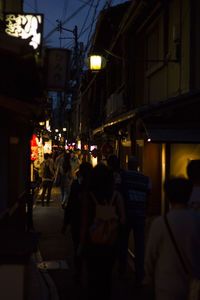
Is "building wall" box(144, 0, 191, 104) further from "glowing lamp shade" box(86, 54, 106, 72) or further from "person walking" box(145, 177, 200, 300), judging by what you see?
"person walking" box(145, 177, 200, 300)

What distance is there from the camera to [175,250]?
3.53 meters

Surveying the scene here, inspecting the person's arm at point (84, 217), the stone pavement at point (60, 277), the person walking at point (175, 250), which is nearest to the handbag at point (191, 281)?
the person walking at point (175, 250)

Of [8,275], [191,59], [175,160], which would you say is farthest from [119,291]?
[191,59]

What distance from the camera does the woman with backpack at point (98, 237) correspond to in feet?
17.2

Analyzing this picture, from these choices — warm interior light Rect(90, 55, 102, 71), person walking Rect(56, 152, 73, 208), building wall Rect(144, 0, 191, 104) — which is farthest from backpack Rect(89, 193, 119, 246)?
warm interior light Rect(90, 55, 102, 71)

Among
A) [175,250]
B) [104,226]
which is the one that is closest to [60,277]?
[104,226]

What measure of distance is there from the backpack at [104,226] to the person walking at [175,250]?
5.17 ft

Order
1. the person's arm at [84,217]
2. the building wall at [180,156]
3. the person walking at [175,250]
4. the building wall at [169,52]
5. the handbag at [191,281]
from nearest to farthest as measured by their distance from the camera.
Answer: the handbag at [191,281]
the person walking at [175,250]
the person's arm at [84,217]
the building wall at [180,156]
the building wall at [169,52]

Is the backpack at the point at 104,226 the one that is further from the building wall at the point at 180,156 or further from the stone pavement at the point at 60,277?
the building wall at the point at 180,156

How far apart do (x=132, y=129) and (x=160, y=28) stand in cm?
432

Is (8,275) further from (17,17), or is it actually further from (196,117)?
(17,17)

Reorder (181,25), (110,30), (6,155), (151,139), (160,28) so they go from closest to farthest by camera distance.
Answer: (6,155), (151,139), (181,25), (160,28), (110,30)

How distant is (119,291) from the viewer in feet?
21.6

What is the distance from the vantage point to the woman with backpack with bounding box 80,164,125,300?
17.2 feet
